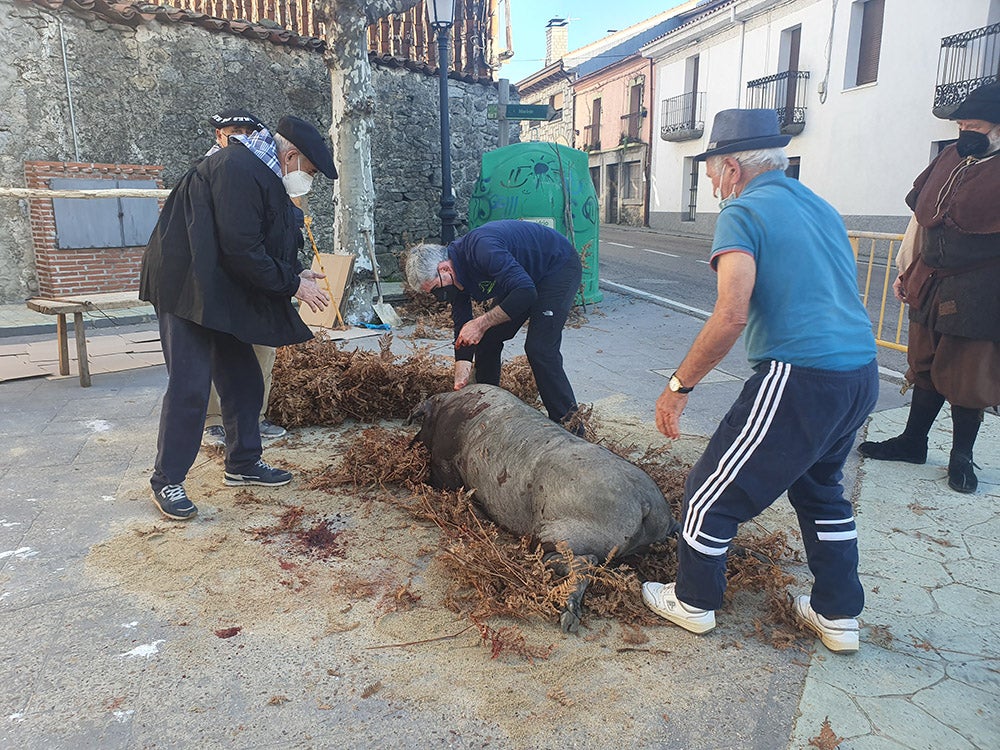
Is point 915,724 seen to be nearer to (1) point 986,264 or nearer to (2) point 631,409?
(1) point 986,264

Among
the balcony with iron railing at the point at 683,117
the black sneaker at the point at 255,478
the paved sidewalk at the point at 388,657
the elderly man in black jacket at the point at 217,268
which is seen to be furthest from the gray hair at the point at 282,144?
the balcony with iron railing at the point at 683,117

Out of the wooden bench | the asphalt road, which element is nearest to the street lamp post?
the asphalt road

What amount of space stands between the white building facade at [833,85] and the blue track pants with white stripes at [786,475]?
16049 millimetres

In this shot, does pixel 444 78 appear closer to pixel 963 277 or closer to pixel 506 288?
pixel 506 288

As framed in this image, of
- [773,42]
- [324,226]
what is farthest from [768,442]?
[773,42]

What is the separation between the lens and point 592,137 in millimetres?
37156

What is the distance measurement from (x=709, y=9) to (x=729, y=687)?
29.0 meters

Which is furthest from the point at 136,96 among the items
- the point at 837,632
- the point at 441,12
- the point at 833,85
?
the point at 833,85

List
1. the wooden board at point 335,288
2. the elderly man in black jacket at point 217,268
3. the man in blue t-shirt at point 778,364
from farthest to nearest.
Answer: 1. the wooden board at point 335,288
2. the elderly man in black jacket at point 217,268
3. the man in blue t-shirt at point 778,364

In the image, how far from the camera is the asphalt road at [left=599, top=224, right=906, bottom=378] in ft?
31.9

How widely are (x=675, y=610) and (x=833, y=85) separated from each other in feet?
75.9

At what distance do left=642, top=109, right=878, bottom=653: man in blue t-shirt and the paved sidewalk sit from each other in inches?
9.8

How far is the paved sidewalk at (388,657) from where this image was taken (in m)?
2.15

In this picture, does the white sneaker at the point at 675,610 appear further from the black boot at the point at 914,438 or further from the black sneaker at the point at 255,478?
the black boot at the point at 914,438
